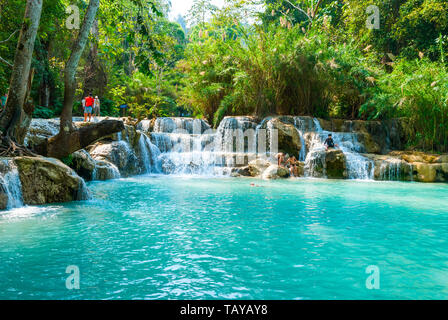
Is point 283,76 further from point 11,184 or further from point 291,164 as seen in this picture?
point 11,184

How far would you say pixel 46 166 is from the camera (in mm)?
7309

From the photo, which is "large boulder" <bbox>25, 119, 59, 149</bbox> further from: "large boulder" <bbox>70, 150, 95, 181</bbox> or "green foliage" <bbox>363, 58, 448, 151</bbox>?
"green foliage" <bbox>363, 58, 448, 151</bbox>

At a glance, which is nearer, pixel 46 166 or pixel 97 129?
pixel 46 166

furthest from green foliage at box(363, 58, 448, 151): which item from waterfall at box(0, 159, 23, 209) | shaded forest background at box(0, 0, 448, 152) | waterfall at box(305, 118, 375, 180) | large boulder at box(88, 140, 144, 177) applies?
waterfall at box(0, 159, 23, 209)

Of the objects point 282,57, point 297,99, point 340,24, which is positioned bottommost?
point 297,99

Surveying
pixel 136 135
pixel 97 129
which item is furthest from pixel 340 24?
pixel 97 129

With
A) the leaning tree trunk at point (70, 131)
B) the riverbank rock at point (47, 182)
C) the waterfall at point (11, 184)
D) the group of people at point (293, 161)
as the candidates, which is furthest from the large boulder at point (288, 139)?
the waterfall at point (11, 184)

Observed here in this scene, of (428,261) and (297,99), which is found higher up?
(297,99)

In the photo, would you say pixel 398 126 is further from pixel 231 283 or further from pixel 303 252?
pixel 231 283

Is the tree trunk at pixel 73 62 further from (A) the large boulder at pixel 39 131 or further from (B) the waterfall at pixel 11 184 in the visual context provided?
(A) the large boulder at pixel 39 131

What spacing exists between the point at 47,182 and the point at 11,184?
2.36ft

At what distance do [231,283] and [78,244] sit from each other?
2.29 metres
